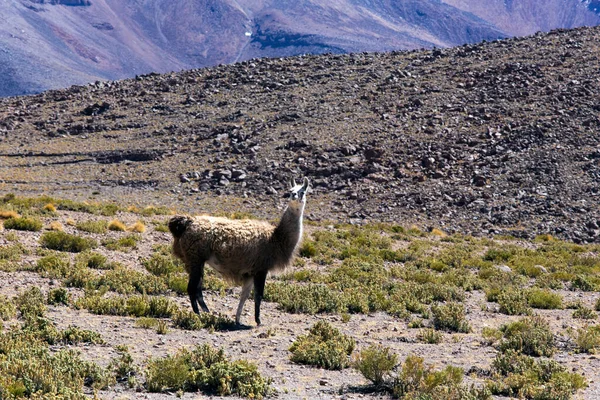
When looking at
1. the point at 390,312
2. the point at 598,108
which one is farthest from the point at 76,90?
the point at 390,312

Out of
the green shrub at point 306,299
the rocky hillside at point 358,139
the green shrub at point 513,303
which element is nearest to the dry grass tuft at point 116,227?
the green shrub at point 306,299

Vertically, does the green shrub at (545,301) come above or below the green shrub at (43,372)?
above

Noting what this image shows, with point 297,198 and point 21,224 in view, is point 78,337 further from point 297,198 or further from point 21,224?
point 21,224

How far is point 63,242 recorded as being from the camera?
17.2 meters

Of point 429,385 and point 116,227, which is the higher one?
point 116,227

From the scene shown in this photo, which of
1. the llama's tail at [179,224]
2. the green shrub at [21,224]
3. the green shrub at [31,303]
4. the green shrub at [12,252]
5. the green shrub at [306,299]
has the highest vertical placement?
the llama's tail at [179,224]

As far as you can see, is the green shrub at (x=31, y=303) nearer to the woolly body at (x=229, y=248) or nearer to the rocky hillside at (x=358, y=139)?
the woolly body at (x=229, y=248)

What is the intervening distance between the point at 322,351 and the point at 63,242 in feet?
32.8

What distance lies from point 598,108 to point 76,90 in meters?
45.4

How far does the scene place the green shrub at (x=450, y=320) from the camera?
40.5 feet

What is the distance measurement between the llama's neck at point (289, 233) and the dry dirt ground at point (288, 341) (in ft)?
4.08

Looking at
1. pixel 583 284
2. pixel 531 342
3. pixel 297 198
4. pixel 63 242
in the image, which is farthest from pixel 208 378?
pixel 583 284

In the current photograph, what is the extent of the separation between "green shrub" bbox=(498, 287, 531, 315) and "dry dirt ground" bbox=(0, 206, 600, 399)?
255 mm

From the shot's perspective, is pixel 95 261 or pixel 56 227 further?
pixel 56 227
